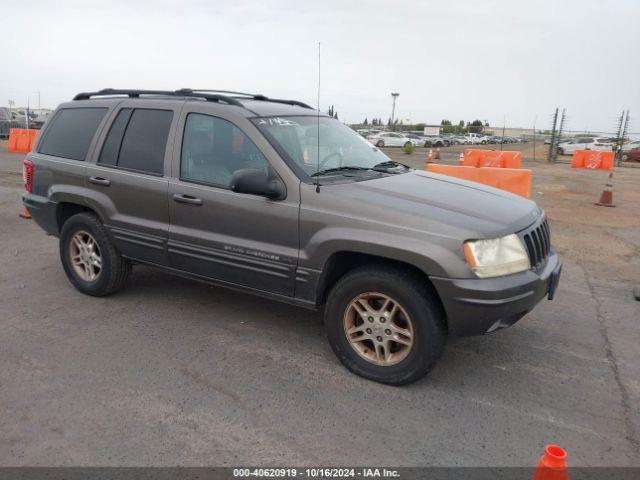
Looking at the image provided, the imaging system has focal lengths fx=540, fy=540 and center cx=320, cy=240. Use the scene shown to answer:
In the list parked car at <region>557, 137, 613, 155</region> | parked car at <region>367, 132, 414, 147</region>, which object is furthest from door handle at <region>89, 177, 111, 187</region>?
parked car at <region>367, 132, 414, 147</region>

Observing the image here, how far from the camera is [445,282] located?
325cm

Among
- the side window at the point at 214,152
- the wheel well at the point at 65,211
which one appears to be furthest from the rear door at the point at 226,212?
the wheel well at the point at 65,211

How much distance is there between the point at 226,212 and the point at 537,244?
2.22 meters

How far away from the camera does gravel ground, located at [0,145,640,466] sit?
2.89m

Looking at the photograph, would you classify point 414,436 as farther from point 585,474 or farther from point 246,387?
point 246,387

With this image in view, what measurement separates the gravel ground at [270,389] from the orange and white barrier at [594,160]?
18533 millimetres

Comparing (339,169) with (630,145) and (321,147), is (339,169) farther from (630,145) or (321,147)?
(630,145)

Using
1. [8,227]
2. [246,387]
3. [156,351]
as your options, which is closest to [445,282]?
[246,387]

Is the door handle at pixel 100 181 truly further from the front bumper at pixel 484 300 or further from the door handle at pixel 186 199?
the front bumper at pixel 484 300

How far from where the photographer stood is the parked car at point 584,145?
3350cm

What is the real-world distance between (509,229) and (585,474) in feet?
4.76

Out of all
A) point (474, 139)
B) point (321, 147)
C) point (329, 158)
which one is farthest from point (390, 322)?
point (474, 139)

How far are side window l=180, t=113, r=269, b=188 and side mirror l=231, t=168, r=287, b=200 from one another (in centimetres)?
22

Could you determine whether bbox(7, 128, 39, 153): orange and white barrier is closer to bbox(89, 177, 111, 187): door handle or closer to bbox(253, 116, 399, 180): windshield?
bbox(89, 177, 111, 187): door handle
